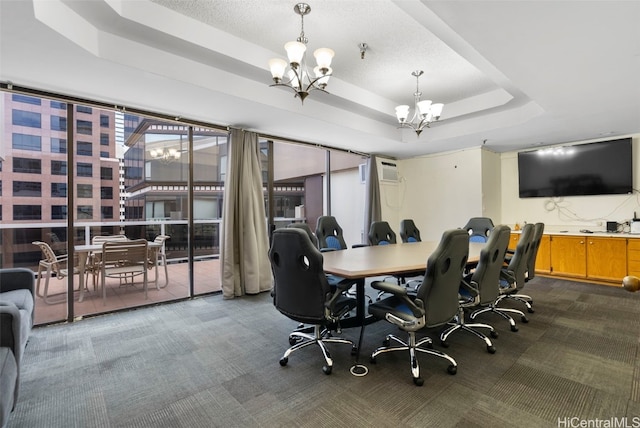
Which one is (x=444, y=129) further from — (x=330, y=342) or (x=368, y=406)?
Result: (x=368, y=406)

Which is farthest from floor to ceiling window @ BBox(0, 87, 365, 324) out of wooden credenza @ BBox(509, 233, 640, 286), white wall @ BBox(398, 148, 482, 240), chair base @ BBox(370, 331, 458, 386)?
wooden credenza @ BBox(509, 233, 640, 286)

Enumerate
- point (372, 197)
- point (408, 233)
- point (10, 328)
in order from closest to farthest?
point (10, 328)
point (408, 233)
point (372, 197)

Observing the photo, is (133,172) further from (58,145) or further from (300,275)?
(300,275)

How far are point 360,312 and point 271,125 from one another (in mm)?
2879

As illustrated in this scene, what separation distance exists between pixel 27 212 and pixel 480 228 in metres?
5.93

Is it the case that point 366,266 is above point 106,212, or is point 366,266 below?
below

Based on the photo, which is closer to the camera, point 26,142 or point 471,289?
point 471,289

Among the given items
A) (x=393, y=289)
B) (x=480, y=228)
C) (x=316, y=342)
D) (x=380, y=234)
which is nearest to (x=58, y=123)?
(x=316, y=342)

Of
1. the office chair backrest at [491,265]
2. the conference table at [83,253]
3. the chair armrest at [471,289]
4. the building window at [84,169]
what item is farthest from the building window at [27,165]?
the office chair backrest at [491,265]

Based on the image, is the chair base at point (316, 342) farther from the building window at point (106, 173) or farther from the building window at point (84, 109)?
the building window at point (84, 109)

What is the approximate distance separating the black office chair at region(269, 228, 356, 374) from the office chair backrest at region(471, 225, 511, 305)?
1181mm

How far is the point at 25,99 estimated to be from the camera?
10.5ft

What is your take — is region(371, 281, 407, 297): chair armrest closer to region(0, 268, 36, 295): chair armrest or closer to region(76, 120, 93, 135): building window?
region(0, 268, 36, 295): chair armrest

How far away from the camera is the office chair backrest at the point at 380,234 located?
4.88 meters
